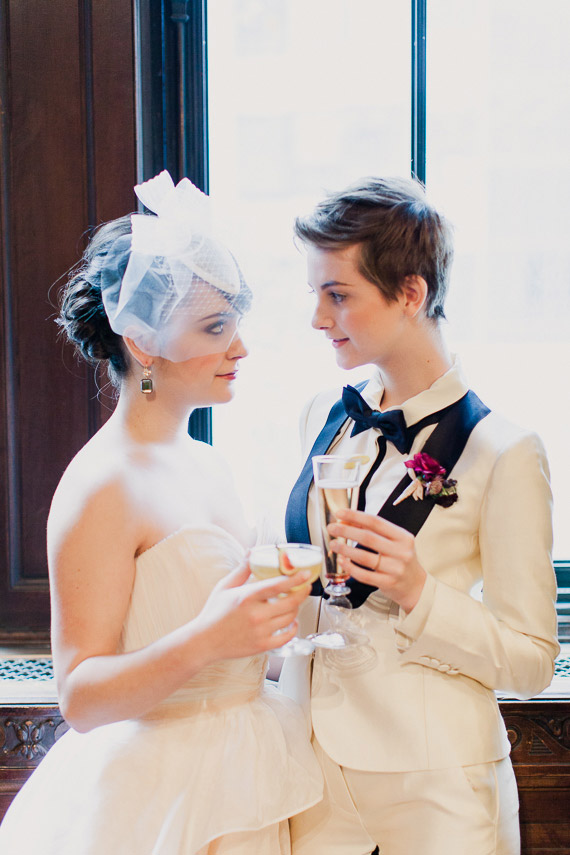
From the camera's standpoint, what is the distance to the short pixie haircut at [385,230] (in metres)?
1.70

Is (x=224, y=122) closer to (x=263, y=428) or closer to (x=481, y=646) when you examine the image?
(x=263, y=428)

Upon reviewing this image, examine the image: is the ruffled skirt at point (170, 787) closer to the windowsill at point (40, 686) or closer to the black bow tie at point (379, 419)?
the windowsill at point (40, 686)

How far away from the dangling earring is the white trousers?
0.86 meters

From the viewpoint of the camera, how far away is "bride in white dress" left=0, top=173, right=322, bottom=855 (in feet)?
4.71

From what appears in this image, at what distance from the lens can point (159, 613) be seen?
1589mm

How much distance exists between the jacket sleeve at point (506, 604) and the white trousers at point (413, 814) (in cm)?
21

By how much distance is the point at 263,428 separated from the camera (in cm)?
277

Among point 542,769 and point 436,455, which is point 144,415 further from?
point 542,769

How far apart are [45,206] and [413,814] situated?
1.94m

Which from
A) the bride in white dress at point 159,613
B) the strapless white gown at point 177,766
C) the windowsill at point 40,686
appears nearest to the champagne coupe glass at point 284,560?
the bride in white dress at point 159,613

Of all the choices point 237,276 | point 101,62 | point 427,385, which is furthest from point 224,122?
point 427,385

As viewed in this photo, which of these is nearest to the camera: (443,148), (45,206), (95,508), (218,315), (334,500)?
(334,500)

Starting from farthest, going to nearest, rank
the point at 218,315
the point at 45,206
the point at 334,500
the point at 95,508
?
the point at 45,206, the point at 218,315, the point at 95,508, the point at 334,500

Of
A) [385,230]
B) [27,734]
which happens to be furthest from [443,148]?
[27,734]
